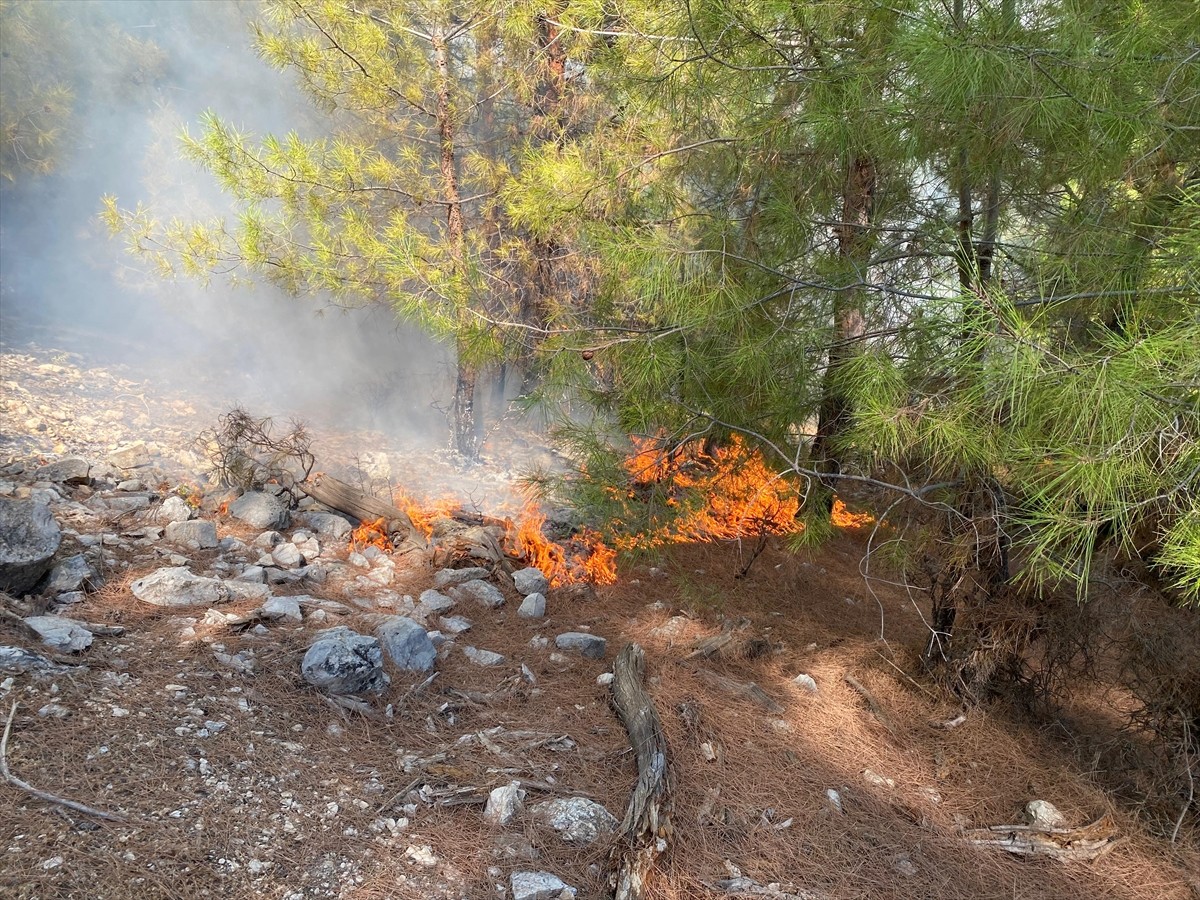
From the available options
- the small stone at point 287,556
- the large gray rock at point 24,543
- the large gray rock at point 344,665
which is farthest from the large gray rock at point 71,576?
the large gray rock at point 344,665

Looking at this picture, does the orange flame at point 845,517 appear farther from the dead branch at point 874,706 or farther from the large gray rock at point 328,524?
the large gray rock at point 328,524

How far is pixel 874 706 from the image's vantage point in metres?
3.79

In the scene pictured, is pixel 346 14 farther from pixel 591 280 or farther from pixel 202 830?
pixel 202 830

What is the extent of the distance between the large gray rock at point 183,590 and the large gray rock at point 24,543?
1.39ft

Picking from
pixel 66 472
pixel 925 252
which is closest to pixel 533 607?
pixel 925 252

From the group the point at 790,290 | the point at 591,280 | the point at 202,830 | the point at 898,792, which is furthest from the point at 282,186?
the point at 898,792

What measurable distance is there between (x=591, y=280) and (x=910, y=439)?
4951 mm

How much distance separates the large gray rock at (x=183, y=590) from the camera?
3.63 metres

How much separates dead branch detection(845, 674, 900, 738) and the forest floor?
0.5 inches

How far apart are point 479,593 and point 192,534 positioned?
1785 millimetres

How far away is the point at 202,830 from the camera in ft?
7.18

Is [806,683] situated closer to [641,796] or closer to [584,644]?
[584,644]

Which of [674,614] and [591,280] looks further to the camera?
[591,280]

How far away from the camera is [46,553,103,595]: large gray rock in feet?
11.4
